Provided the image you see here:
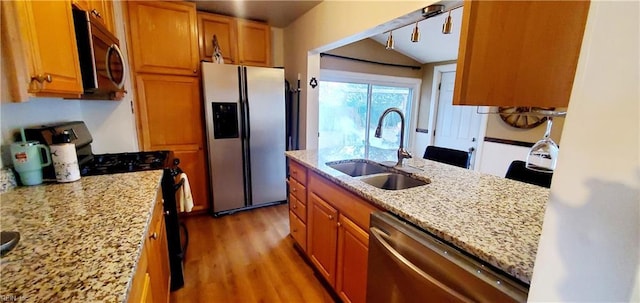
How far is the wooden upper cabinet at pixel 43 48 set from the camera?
37.3 inches

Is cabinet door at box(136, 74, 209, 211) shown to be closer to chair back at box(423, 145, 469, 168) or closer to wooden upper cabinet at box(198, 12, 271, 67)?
wooden upper cabinet at box(198, 12, 271, 67)

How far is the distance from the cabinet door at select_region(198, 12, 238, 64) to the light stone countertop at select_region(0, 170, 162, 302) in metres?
2.05

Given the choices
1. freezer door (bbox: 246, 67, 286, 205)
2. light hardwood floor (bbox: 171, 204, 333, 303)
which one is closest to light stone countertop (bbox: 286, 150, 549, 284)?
light hardwood floor (bbox: 171, 204, 333, 303)

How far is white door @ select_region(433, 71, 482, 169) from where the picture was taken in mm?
3756

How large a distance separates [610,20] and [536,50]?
369mm

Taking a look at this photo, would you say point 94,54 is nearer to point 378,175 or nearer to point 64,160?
point 64,160

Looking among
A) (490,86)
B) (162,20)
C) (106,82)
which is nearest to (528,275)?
(490,86)

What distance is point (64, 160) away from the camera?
52.6 inches

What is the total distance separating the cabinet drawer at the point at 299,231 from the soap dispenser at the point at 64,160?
147 centimetres

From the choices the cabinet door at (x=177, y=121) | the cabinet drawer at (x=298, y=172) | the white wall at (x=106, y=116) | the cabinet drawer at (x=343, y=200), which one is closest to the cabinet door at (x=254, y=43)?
the cabinet door at (x=177, y=121)

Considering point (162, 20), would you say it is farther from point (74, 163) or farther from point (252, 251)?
point (252, 251)

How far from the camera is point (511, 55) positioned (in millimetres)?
701

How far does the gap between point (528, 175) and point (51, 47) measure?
9.08ft

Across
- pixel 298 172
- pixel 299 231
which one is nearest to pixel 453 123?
pixel 298 172
